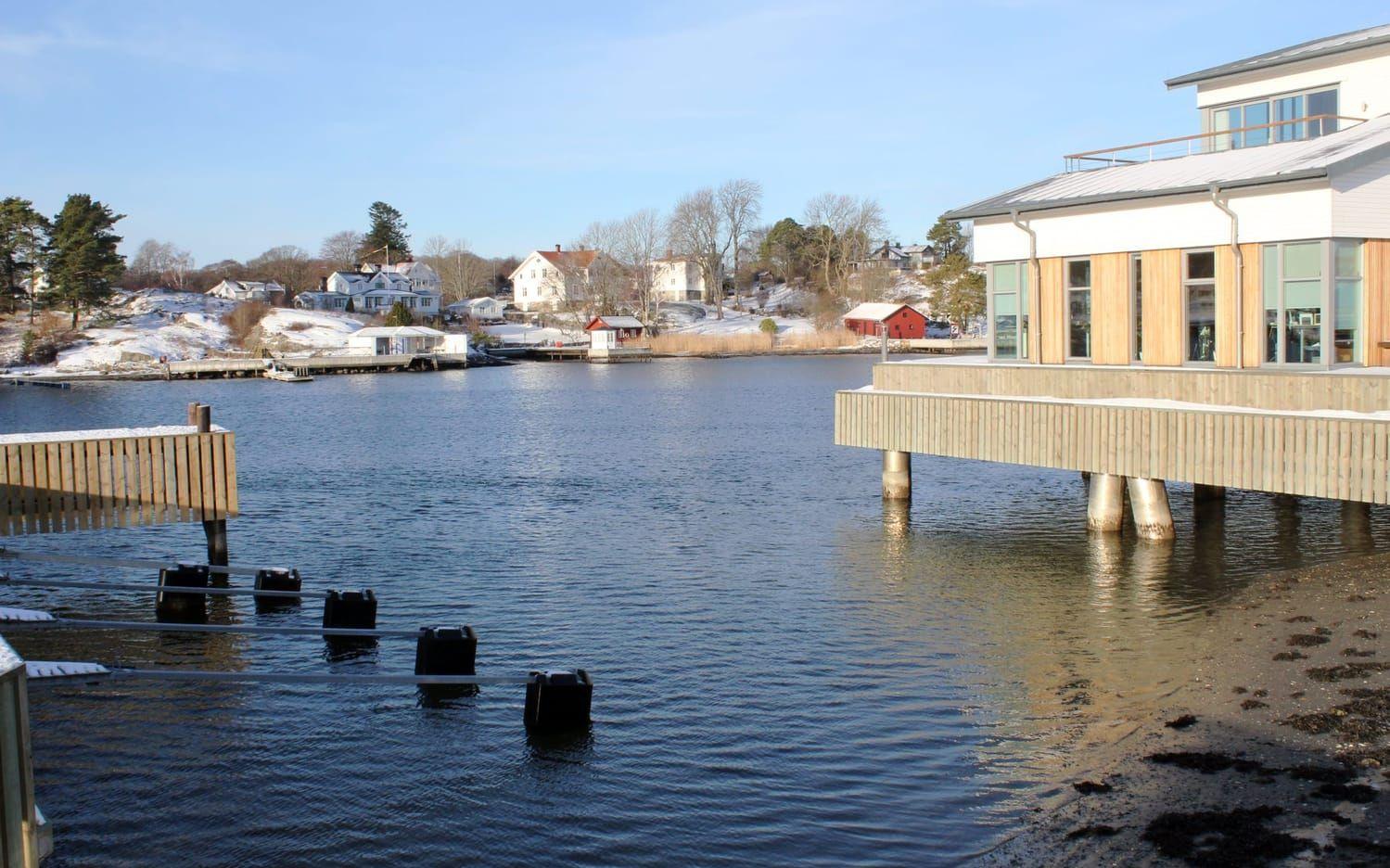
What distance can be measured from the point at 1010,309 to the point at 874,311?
339 feet

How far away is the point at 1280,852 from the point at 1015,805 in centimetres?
224

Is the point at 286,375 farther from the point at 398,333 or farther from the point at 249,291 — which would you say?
the point at 249,291

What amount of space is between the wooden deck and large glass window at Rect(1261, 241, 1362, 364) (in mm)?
1396

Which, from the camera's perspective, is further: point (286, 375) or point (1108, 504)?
point (286, 375)

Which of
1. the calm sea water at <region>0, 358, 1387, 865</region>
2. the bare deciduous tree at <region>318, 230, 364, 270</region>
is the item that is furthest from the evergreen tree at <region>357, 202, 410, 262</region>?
the calm sea water at <region>0, 358, 1387, 865</region>

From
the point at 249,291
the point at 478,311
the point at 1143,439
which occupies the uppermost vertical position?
the point at 249,291

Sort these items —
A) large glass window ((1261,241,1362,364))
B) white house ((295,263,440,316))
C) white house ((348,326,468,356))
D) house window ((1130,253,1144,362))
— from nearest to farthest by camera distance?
large glass window ((1261,241,1362,364)) < house window ((1130,253,1144,362)) < white house ((348,326,468,356)) < white house ((295,263,440,316))

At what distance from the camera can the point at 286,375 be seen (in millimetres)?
99312

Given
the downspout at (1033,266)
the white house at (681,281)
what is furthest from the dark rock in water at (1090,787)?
the white house at (681,281)

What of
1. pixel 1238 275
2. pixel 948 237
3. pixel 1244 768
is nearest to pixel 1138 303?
pixel 1238 275

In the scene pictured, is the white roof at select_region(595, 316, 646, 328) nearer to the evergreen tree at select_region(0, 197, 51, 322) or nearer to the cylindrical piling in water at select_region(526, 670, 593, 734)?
the evergreen tree at select_region(0, 197, 51, 322)

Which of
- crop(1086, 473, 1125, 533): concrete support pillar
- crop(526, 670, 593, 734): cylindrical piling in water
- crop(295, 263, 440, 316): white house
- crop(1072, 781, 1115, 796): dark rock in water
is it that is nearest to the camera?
crop(1072, 781, 1115, 796): dark rock in water

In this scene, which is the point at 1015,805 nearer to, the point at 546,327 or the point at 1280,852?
the point at 1280,852

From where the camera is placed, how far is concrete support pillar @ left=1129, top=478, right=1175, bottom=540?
2205cm
